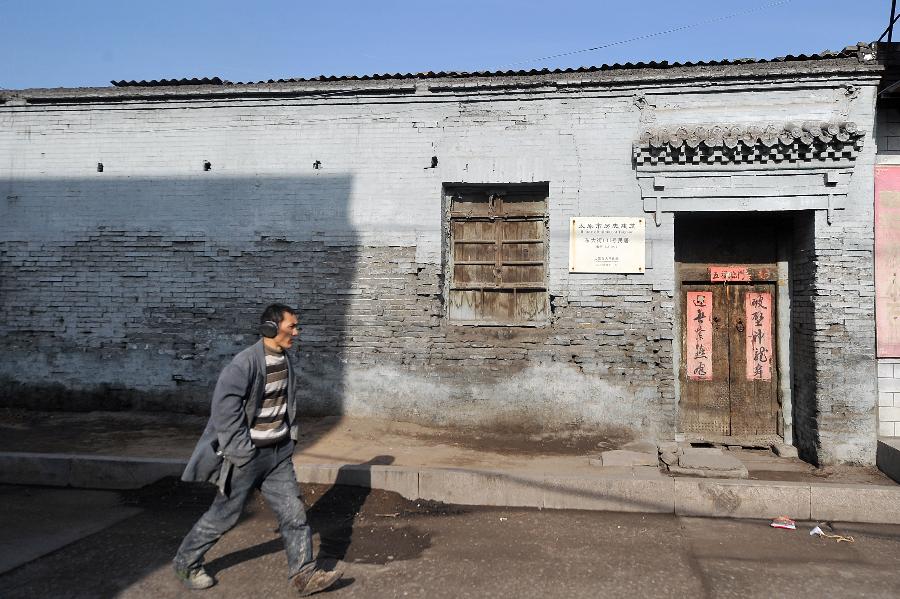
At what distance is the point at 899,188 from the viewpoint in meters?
7.40

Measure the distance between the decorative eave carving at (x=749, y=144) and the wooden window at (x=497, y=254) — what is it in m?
1.41

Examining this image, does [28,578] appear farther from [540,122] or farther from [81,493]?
[540,122]

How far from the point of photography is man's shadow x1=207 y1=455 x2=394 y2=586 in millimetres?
4664

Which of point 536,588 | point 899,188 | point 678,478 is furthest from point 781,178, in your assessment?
point 536,588

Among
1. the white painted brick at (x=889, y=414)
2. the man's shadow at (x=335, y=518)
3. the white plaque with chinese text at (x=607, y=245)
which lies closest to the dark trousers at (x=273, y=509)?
the man's shadow at (x=335, y=518)

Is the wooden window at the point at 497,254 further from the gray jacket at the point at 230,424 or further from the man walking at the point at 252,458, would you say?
the gray jacket at the point at 230,424

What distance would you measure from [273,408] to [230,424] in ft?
0.99

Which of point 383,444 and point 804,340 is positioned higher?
point 804,340

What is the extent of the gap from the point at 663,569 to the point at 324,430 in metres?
4.48

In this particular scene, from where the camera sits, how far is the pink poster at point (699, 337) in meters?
8.33

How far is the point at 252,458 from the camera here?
3.95 meters

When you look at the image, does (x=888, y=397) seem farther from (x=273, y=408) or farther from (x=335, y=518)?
(x=273, y=408)

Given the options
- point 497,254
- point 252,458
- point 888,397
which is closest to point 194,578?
point 252,458

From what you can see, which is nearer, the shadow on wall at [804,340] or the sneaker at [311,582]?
the sneaker at [311,582]
